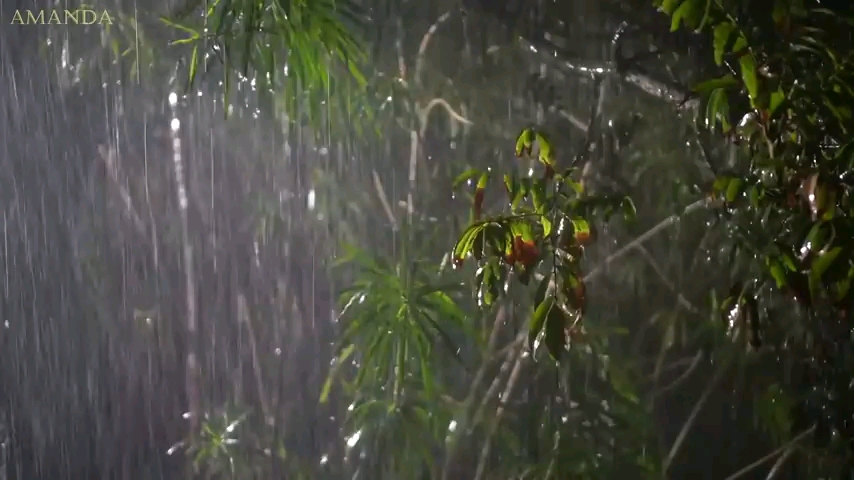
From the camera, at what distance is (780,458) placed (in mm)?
930

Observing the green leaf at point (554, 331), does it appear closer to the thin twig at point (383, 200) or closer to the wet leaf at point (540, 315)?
the wet leaf at point (540, 315)

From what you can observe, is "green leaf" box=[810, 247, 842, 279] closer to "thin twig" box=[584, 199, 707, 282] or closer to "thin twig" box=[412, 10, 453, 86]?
"thin twig" box=[584, 199, 707, 282]

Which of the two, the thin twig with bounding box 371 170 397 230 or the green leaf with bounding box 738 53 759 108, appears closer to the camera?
the green leaf with bounding box 738 53 759 108

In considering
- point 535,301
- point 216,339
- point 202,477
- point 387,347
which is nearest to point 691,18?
point 535,301

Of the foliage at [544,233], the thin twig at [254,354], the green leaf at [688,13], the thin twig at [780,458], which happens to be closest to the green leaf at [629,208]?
the foliage at [544,233]

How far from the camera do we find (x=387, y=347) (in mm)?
959

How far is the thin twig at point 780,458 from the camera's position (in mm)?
924

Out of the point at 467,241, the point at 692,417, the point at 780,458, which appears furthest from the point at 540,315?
the point at 780,458

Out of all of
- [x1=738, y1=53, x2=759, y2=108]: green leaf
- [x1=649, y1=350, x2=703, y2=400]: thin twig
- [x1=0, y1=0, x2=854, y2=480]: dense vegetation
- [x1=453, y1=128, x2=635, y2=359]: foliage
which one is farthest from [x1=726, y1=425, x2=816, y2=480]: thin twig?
[x1=738, y1=53, x2=759, y2=108]: green leaf

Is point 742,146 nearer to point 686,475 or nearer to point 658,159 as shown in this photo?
point 658,159

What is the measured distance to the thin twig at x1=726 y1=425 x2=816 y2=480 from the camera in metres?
0.92

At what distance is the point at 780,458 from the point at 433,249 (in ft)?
1.61

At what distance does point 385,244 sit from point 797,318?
1.64 ft

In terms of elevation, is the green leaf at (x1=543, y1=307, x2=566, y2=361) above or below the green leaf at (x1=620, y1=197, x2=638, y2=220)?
below
